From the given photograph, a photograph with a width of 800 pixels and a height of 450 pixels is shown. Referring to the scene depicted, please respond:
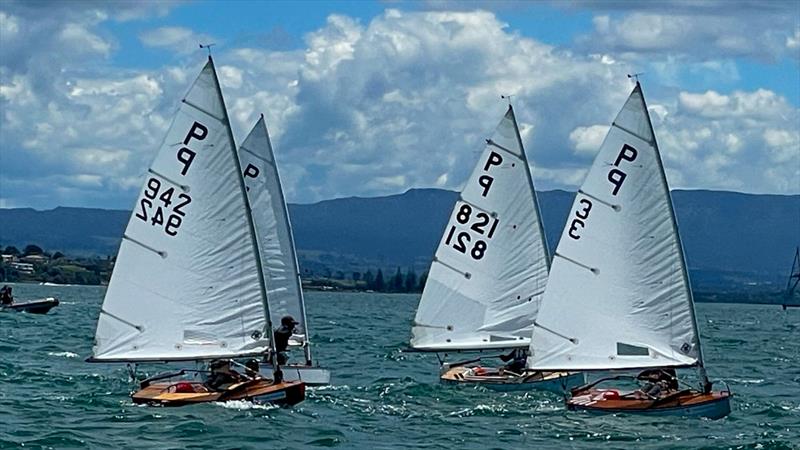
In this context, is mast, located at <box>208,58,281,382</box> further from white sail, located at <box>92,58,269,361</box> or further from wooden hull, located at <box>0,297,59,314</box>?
wooden hull, located at <box>0,297,59,314</box>

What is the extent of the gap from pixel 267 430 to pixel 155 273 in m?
5.44

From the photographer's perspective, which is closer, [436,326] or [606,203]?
[606,203]

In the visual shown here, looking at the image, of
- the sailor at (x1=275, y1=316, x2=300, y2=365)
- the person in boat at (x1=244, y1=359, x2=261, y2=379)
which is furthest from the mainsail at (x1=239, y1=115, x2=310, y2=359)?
the person in boat at (x1=244, y1=359, x2=261, y2=379)

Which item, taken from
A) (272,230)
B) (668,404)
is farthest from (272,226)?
(668,404)

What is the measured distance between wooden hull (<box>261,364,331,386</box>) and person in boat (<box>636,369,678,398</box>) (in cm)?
819

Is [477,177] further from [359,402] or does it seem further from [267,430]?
[267,430]

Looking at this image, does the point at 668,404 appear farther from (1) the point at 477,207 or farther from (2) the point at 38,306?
(2) the point at 38,306

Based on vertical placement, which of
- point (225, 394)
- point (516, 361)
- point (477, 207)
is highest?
point (477, 207)

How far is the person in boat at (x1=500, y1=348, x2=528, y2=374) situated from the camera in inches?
1714

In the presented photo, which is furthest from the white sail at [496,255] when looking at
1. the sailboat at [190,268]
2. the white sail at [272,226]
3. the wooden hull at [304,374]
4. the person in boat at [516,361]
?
the sailboat at [190,268]

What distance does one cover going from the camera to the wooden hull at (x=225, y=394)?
34719 millimetres

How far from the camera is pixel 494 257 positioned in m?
46.3

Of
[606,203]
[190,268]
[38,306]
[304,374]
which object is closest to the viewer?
[190,268]

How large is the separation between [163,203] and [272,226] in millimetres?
9625
